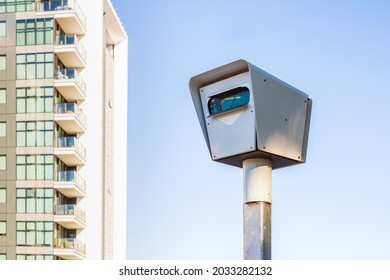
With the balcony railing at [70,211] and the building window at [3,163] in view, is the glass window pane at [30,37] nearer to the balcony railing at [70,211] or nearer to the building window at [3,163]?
the building window at [3,163]

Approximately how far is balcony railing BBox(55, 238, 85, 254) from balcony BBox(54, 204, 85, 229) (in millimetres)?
322

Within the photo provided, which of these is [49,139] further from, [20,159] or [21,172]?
[21,172]

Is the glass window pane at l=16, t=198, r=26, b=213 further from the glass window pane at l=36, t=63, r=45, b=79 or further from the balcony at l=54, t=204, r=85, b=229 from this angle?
the glass window pane at l=36, t=63, r=45, b=79

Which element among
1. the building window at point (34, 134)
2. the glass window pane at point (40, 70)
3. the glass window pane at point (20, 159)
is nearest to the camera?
the glass window pane at point (20, 159)

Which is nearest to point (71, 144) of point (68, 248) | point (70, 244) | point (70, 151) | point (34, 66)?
point (70, 151)

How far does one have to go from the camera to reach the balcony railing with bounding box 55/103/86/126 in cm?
1717

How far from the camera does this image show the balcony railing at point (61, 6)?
16.9m

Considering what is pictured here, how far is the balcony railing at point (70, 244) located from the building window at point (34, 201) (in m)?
0.65

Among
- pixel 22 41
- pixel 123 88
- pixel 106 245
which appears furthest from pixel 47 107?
pixel 123 88

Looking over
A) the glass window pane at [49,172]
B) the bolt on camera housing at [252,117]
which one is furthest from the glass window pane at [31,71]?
the bolt on camera housing at [252,117]

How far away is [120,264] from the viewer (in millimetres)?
2170

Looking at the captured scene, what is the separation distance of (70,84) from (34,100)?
1204mm

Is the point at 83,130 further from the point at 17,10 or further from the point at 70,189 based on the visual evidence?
the point at 17,10

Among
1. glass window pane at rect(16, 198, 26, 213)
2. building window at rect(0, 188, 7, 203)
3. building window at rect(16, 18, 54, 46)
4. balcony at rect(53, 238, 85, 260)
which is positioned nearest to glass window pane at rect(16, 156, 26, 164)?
building window at rect(0, 188, 7, 203)
